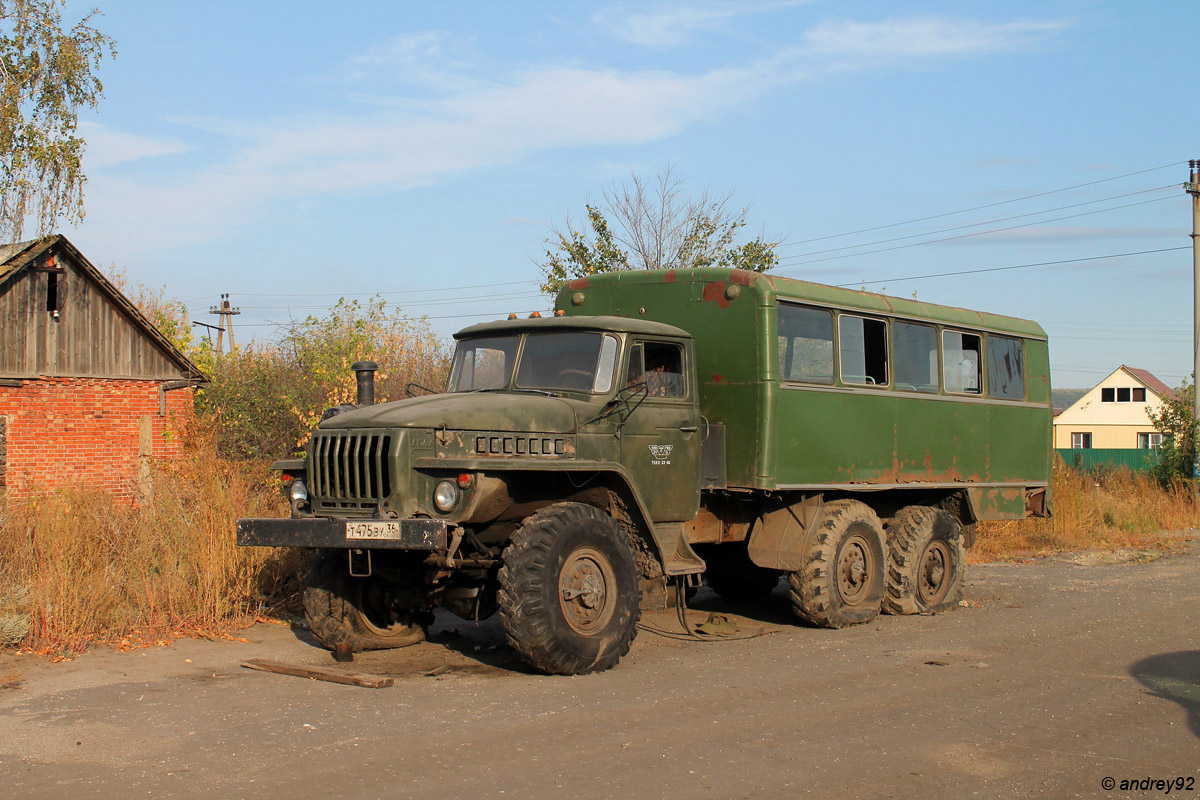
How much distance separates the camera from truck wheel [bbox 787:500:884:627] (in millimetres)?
10703

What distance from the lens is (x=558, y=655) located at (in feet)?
26.5

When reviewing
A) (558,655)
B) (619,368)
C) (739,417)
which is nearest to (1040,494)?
(739,417)

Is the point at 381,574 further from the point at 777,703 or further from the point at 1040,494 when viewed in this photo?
the point at 1040,494

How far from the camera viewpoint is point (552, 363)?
368 inches

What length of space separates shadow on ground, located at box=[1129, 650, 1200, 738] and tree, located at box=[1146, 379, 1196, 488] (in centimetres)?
2125

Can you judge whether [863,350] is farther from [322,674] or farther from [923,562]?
[322,674]

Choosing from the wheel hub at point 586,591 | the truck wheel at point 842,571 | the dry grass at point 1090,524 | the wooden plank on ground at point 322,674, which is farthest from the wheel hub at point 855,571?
the dry grass at point 1090,524

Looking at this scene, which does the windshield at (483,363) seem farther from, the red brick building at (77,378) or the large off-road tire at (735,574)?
the red brick building at (77,378)

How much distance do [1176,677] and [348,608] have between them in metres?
6.17

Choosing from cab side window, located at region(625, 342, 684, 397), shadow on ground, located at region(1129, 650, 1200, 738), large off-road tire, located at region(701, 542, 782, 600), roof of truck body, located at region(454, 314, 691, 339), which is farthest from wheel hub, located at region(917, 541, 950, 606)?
roof of truck body, located at region(454, 314, 691, 339)

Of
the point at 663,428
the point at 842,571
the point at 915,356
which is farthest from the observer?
the point at 915,356

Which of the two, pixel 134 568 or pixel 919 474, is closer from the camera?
pixel 134 568

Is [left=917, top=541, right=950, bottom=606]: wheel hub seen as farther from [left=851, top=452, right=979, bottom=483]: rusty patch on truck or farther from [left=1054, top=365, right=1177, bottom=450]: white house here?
[left=1054, top=365, right=1177, bottom=450]: white house

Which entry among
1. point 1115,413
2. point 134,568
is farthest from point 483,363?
point 1115,413
